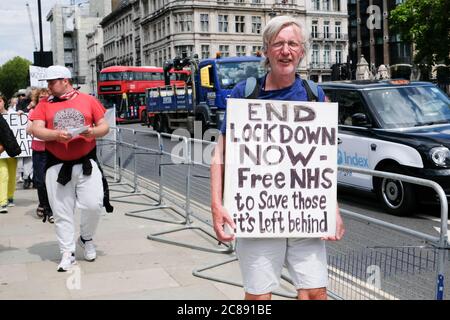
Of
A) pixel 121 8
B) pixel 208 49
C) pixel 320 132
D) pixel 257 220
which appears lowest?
pixel 257 220

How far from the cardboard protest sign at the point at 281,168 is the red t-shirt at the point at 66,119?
2.78m

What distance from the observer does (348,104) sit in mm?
9039

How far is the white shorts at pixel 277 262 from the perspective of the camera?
2883mm

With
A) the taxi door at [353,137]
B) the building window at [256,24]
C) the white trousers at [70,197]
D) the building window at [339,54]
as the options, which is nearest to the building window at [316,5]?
the building window at [339,54]

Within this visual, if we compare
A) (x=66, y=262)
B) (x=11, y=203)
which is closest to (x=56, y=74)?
(x=66, y=262)

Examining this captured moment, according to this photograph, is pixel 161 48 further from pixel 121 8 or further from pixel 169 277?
pixel 169 277

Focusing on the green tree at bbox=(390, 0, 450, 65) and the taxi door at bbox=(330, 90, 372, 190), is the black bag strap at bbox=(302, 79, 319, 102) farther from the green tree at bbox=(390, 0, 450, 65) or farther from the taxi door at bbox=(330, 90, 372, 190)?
the green tree at bbox=(390, 0, 450, 65)

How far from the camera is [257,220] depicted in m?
2.89

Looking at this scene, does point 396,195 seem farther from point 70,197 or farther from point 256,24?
point 256,24

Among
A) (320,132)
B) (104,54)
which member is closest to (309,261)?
(320,132)

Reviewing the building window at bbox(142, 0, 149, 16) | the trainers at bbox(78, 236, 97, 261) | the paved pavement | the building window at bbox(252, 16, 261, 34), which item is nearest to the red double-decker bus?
the paved pavement

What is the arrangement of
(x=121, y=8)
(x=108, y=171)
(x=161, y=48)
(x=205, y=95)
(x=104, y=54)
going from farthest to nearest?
(x=104, y=54) → (x=121, y=8) → (x=161, y=48) → (x=205, y=95) → (x=108, y=171)

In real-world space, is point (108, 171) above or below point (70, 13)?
below
